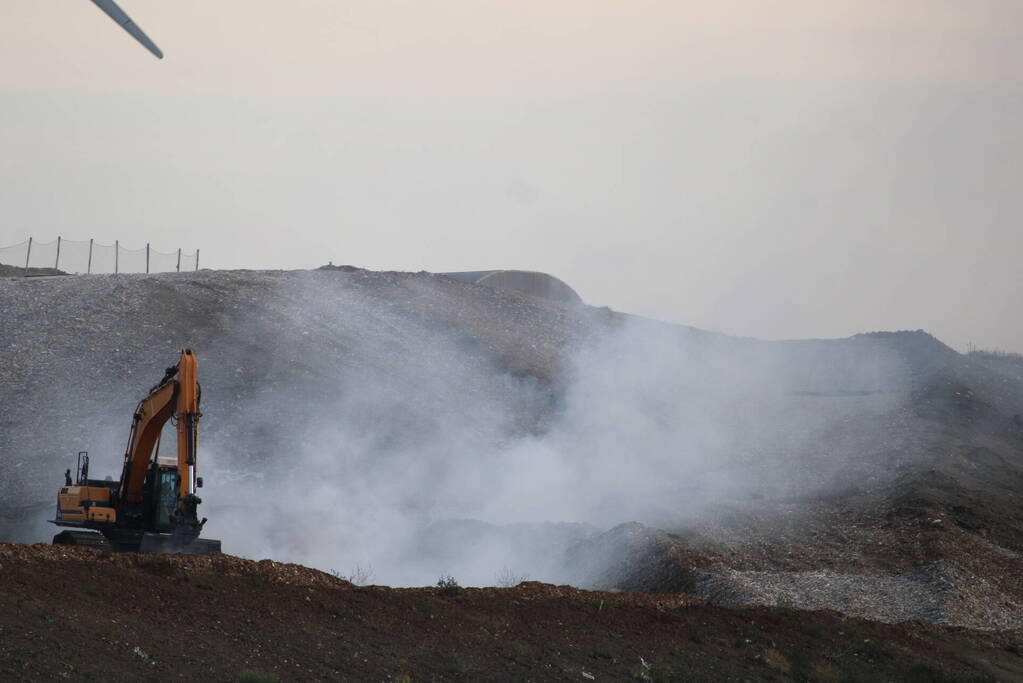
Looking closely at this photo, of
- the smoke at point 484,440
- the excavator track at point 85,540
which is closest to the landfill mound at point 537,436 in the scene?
the smoke at point 484,440

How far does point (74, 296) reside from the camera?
34.1m

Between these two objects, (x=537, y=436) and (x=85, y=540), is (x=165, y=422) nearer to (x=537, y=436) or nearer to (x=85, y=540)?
(x=85, y=540)

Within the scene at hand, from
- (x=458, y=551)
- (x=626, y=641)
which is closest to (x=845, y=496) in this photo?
(x=458, y=551)

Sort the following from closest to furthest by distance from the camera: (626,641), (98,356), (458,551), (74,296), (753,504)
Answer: (626,641) → (458,551) → (753,504) → (98,356) → (74,296)

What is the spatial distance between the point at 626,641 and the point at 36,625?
7.29 metres

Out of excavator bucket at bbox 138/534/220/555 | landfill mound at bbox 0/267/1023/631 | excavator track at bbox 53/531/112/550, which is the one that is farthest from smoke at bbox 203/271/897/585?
excavator track at bbox 53/531/112/550

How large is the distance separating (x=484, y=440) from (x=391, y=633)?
58.9 feet

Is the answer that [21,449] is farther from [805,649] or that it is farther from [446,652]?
[805,649]

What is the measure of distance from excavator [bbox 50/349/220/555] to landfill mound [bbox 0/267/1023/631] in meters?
4.86

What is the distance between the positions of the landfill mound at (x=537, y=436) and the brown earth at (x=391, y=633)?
8.67 feet

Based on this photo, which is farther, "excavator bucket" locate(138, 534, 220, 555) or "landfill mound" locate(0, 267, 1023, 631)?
"landfill mound" locate(0, 267, 1023, 631)

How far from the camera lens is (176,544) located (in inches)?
635

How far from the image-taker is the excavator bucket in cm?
1609

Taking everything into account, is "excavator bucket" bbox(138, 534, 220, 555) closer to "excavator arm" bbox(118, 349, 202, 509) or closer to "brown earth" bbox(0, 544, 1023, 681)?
"excavator arm" bbox(118, 349, 202, 509)
